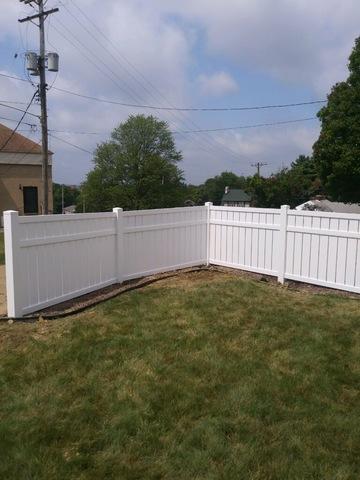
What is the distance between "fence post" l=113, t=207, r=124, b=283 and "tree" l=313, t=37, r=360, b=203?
22.5 metres

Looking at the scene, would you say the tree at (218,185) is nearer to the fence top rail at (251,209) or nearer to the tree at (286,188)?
the tree at (286,188)

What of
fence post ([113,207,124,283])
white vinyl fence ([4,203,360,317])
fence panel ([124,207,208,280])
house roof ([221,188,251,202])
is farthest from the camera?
house roof ([221,188,251,202])

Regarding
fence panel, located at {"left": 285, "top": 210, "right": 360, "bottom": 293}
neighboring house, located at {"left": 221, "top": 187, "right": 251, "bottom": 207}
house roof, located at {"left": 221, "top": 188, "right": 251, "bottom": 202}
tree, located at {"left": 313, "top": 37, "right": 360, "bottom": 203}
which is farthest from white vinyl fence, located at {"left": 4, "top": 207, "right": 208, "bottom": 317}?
house roof, located at {"left": 221, "top": 188, "right": 251, "bottom": 202}

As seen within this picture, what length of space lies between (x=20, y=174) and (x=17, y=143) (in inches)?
120

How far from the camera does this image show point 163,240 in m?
8.36

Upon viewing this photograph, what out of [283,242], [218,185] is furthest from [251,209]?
[218,185]

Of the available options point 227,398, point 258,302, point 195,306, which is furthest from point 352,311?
point 227,398

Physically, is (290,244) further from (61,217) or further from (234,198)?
(234,198)

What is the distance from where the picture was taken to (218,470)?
2934mm

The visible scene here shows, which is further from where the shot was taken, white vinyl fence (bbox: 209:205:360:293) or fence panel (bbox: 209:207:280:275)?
fence panel (bbox: 209:207:280:275)

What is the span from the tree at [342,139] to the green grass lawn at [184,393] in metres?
23.0

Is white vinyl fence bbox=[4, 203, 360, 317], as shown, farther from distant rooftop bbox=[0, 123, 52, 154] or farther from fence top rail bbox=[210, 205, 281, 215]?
distant rooftop bbox=[0, 123, 52, 154]

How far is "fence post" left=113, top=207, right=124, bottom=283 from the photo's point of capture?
738cm

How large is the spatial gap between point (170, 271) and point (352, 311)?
3.47m
